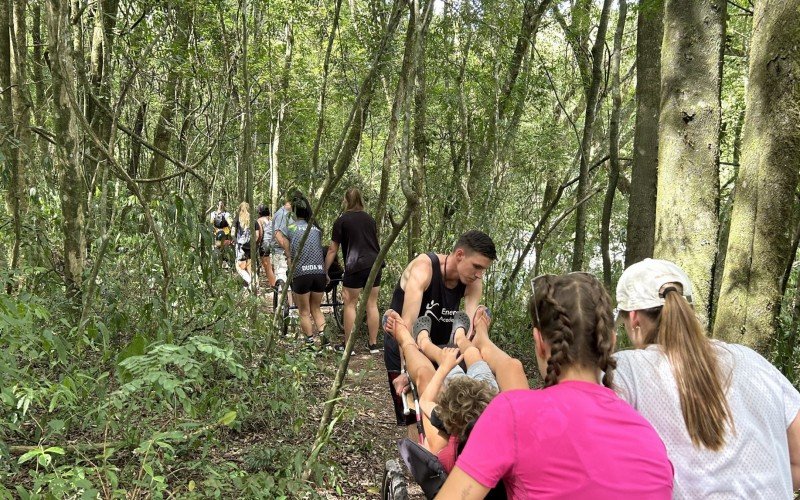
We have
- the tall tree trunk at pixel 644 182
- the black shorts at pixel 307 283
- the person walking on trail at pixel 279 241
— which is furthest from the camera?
the person walking on trail at pixel 279 241

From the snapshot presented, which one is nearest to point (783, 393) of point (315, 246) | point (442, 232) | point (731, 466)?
point (731, 466)

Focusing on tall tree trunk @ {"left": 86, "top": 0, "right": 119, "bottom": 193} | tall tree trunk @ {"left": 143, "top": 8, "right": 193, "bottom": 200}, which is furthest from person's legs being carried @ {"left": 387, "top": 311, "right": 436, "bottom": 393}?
tall tree trunk @ {"left": 143, "top": 8, "right": 193, "bottom": 200}

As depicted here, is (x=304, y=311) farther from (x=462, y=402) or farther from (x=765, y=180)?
(x=765, y=180)

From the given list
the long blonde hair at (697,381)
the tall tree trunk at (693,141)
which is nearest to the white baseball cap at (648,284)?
the long blonde hair at (697,381)

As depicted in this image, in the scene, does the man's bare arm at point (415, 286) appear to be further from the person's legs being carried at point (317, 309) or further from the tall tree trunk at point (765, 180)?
the person's legs being carried at point (317, 309)

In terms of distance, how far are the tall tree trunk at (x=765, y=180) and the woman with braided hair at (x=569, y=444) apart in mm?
1974

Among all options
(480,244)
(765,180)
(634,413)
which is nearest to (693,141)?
(765,180)

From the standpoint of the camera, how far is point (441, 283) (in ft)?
13.6

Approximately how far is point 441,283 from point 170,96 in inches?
381

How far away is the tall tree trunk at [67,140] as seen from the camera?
4.42 m

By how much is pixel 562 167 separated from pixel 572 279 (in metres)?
11.8

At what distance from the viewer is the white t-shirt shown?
70.2 inches

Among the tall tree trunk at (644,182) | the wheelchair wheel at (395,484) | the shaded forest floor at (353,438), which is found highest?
the tall tree trunk at (644,182)

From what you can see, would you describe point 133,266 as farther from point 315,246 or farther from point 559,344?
point 559,344
